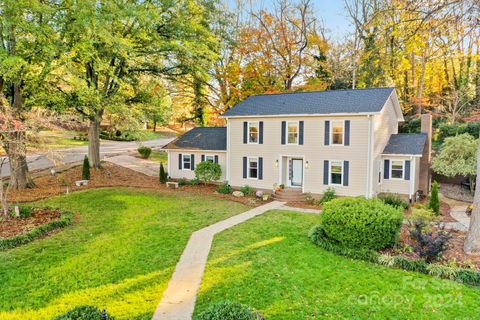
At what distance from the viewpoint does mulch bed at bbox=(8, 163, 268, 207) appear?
16641 mm

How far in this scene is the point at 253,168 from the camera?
19688 millimetres

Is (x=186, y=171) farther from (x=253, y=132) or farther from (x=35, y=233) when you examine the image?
(x=35, y=233)

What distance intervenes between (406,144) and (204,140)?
42.6 feet

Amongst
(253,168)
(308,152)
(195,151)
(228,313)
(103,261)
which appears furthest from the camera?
(195,151)

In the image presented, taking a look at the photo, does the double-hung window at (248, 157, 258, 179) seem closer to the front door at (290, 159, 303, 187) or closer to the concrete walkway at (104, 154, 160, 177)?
the front door at (290, 159, 303, 187)

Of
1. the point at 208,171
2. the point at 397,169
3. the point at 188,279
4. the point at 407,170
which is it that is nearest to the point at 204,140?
the point at 208,171

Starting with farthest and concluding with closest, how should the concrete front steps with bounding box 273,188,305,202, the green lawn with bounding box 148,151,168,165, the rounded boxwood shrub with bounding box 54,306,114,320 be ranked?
the green lawn with bounding box 148,151,168,165 → the concrete front steps with bounding box 273,188,305,202 → the rounded boxwood shrub with bounding box 54,306,114,320

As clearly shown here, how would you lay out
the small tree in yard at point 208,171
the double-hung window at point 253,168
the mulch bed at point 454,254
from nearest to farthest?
the mulch bed at point 454,254 < the double-hung window at point 253,168 < the small tree in yard at point 208,171

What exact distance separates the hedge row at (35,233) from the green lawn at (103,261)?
36 cm

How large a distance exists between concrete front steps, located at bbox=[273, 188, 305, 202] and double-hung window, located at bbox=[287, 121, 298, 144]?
2.91 m

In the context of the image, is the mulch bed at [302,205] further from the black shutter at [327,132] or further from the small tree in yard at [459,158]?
the small tree in yard at [459,158]

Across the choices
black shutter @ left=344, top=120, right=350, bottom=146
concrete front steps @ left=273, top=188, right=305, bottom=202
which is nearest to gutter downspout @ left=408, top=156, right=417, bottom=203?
black shutter @ left=344, top=120, right=350, bottom=146

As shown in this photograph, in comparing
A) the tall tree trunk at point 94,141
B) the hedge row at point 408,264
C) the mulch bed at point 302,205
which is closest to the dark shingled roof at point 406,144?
the mulch bed at point 302,205

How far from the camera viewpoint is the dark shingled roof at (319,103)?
54.7ft
